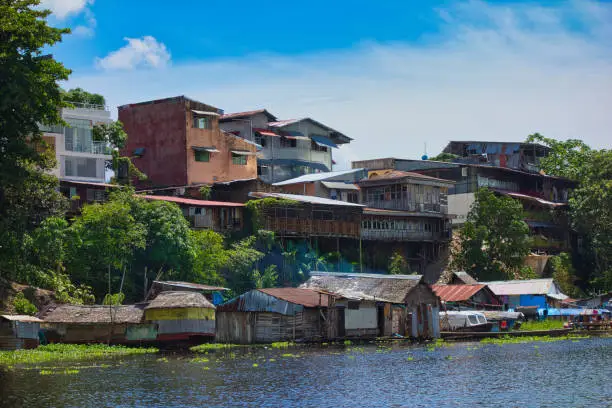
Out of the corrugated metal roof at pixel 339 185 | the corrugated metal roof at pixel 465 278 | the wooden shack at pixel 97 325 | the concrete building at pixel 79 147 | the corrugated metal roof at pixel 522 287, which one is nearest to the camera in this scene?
the wooden shack at pixel 97 325

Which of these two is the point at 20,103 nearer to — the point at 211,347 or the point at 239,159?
the point at 211,347

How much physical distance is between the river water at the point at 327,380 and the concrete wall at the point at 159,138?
94.3 ft

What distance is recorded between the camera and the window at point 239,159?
262 ft

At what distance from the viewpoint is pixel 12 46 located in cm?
4731

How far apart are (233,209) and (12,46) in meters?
24.7

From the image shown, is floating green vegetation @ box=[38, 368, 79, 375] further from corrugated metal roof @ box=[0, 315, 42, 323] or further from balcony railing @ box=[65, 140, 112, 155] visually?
balcony railing @ box=[65, 140, 112, 155]

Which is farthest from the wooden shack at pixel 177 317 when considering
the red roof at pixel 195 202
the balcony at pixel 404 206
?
the balcony at pixel 404 206

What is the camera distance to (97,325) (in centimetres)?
5075

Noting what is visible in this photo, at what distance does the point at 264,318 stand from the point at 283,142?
110ft

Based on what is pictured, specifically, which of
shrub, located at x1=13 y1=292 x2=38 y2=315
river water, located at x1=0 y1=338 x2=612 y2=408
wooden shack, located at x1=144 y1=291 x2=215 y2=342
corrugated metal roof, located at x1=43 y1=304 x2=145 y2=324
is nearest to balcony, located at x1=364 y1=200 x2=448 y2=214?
river water, located at x1=0 y1=338 x2=612 y2=408

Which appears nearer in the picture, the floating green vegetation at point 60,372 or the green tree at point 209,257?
the floating green vegetation at point 60,372

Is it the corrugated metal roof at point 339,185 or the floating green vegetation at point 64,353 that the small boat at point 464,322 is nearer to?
the corrugated metal roof at point 339,185

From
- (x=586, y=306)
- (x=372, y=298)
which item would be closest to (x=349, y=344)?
(x=372, y=298)

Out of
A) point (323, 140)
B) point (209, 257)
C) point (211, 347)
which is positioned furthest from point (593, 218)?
point (211, 347)
